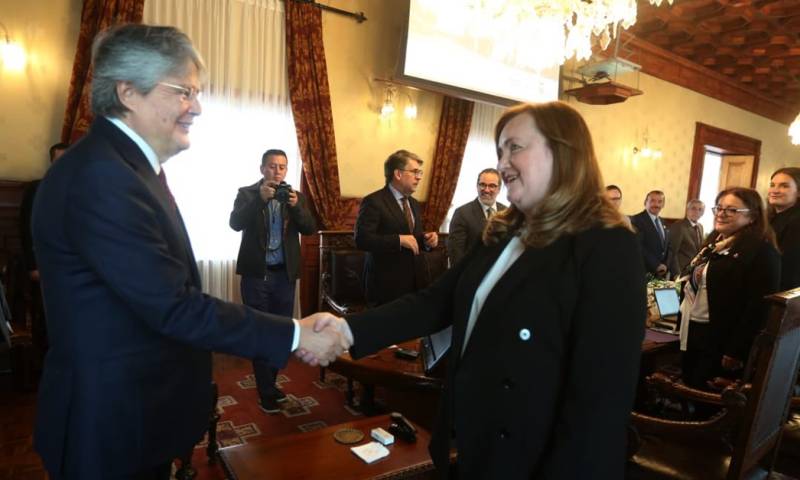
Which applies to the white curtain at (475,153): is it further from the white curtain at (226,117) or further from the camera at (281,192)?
the camera at (281,192)

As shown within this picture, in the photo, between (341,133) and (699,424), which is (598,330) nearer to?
(699,424)

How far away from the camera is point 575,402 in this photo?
3.40 feet

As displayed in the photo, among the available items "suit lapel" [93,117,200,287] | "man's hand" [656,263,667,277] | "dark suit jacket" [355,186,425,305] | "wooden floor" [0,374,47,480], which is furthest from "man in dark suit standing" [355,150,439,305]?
"man's hand" [656,263,667,277]

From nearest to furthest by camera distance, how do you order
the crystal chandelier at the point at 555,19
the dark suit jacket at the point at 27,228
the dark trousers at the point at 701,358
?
the dark trousers at the point at 701,358 → the crystal chandelier at the point at 555,19 → the dark suit jacket at the point at 27,228

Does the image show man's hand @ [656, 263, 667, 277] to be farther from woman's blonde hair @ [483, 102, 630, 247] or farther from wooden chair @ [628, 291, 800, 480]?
woman's blonde hair @ [483, 102, 630, 247]

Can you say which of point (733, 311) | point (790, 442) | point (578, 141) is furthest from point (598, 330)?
point (733, 311)

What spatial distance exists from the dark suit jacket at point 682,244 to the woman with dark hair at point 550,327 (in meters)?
5.66

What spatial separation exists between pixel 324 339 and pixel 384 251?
72.1 inches

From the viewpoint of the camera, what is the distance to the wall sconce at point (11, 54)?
328cm

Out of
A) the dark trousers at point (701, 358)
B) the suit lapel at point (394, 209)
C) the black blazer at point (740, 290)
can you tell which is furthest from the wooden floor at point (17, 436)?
the black blazer at point (740, 290)

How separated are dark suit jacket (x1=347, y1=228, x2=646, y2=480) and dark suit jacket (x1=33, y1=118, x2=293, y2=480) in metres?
0.68

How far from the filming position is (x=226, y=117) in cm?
409

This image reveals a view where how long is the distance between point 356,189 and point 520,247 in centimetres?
381

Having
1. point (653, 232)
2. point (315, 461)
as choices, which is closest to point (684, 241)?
point (653, 232)
